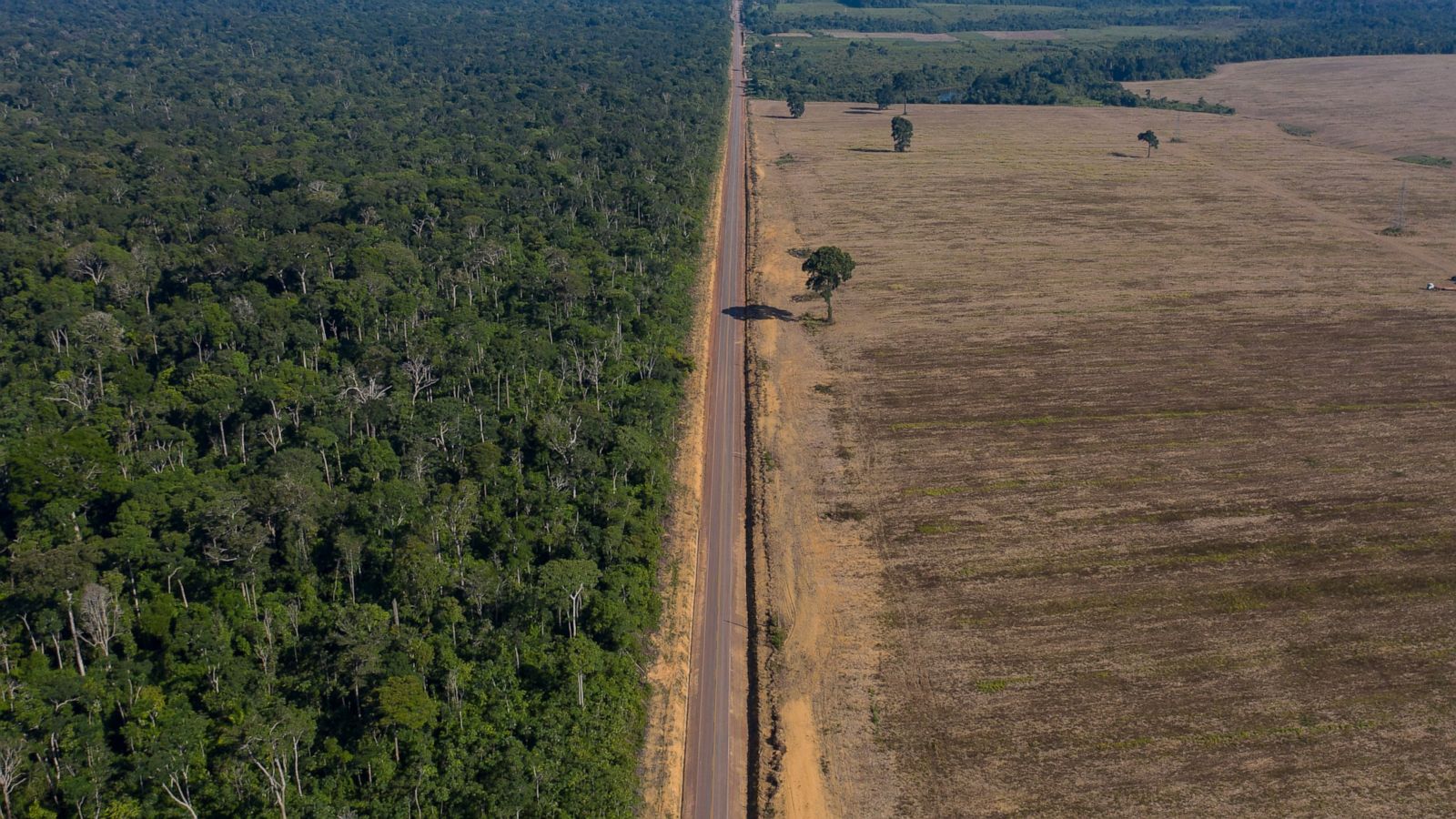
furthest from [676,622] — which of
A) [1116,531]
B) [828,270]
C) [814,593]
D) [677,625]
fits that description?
[828,270]

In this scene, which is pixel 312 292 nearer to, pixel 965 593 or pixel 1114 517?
pixel 965 593

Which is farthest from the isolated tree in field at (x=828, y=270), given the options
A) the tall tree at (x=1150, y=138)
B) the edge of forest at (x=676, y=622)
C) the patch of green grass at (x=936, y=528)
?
the tall tree at (x=1150, y=138)

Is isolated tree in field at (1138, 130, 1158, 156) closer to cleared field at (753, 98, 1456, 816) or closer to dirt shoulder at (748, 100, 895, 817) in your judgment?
cleared field at (753, 98, 1456, 816)

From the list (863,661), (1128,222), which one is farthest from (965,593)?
(1128,222)

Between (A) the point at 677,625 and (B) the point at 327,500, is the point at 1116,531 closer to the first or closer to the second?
(A) the point at 677,625

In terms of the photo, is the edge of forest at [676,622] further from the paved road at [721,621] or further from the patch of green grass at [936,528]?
the patch of green grass at [936,528]

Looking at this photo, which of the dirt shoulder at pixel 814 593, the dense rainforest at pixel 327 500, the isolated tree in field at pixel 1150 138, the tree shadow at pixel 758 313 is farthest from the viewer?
the isolated tree in field at pixel 1150 138
